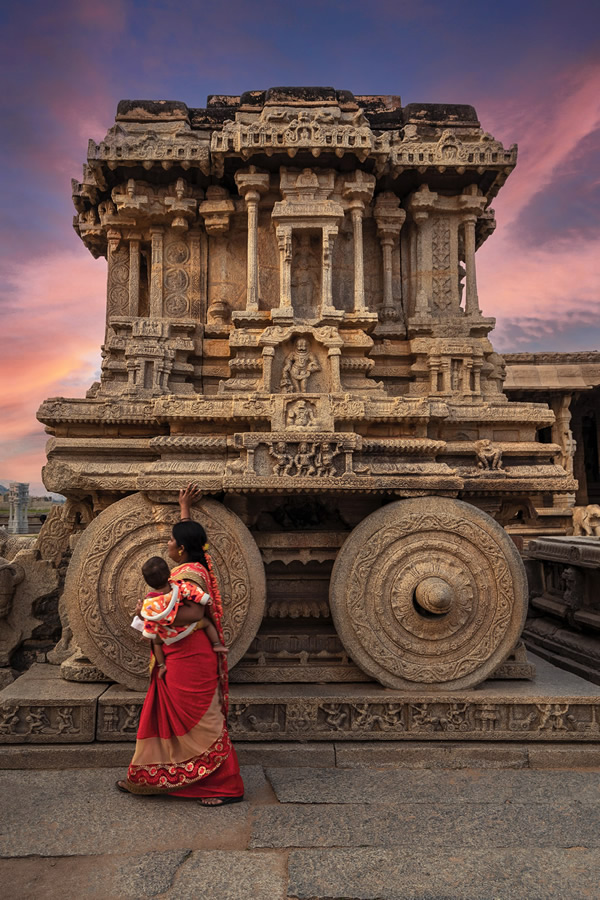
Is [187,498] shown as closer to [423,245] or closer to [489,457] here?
[489,457]

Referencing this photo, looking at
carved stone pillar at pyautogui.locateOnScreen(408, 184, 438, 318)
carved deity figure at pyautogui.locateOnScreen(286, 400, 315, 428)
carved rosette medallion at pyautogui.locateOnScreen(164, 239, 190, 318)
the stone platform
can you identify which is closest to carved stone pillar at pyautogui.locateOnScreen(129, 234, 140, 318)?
carved rosette medallion at pyautogui.locateOnScreen(164, 239, 190, 318)

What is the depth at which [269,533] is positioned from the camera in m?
4.84

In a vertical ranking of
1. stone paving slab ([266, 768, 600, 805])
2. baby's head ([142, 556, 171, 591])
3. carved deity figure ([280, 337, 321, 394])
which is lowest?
stone paving slab ([266, 768, 600, 805])

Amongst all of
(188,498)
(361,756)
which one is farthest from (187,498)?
(361,756)

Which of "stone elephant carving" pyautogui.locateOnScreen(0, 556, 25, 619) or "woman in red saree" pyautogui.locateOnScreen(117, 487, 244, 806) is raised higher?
"stone elephant carving" pyautogui.locateOnScreen(0, 556, 25, 619)

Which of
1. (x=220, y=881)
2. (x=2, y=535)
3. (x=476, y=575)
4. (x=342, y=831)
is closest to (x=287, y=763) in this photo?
(x=342, y=831)

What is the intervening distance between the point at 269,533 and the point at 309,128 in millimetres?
5805

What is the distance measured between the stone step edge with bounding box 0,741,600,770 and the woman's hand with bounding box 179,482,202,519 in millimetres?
1652

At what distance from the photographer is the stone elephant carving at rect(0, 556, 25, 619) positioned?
18.2 ft

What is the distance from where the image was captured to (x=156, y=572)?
3.53m

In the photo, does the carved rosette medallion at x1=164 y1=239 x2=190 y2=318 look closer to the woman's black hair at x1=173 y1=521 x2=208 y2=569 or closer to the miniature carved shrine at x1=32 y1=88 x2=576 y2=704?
the miniature carved shrine at x1=32 y1=88 x2=576 y2=704

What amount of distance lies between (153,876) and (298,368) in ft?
17.0

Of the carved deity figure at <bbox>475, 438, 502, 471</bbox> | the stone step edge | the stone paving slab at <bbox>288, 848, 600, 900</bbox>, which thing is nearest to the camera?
the stone paving slab at <bbox>288, 848, 600, 900</bbox>

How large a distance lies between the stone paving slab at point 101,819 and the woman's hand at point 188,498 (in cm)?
180
